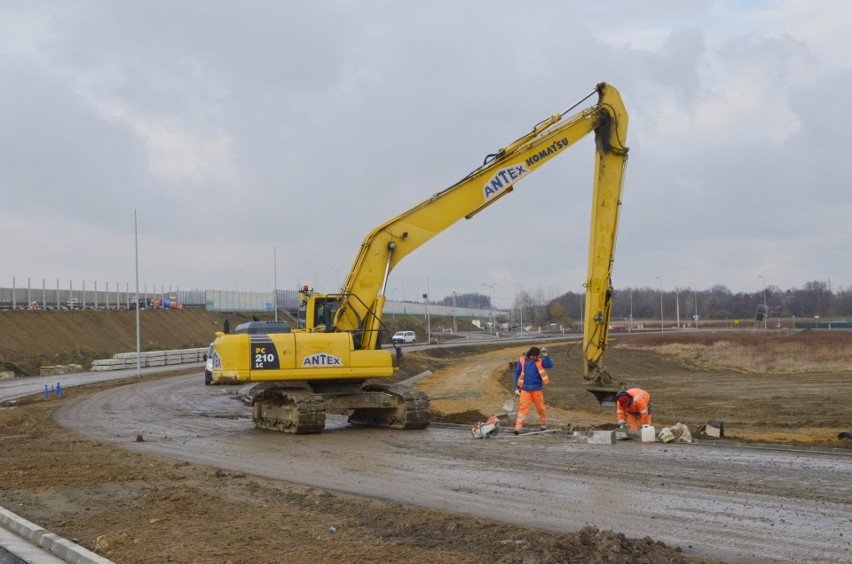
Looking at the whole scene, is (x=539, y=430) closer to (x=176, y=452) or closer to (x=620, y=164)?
(x=620, y=164)

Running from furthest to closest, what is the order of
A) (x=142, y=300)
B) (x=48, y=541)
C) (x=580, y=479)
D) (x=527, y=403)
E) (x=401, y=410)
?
(x=142, y=300)
(x=401, y=410)
(x=527, y=403)
(x=580, y=479)
(x=48, y=541)

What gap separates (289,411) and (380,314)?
3.03 metres

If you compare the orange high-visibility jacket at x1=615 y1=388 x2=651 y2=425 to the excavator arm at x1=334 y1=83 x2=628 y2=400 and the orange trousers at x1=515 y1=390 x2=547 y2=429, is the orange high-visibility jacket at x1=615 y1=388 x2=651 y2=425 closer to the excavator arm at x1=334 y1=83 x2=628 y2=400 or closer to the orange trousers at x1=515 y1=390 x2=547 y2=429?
the excavator arm at x1=334 y1=83 x2=628 y2=400

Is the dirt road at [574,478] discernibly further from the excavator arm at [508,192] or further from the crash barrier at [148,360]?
the crash barrier at [148,360]

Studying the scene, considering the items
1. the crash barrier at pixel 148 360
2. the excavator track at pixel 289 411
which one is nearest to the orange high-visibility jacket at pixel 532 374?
the excavator track at pixel 289 411

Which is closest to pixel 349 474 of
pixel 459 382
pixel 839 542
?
pixel 839 542

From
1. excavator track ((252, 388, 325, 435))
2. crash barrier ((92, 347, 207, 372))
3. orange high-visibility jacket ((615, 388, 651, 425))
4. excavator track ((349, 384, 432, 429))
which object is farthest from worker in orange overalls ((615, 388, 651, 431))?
crash barrier ((92, 347, 207, 372))

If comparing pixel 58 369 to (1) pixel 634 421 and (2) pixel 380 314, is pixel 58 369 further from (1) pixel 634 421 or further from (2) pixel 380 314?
(1) pixel 634 421

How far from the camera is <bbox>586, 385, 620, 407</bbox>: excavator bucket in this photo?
17.7 m

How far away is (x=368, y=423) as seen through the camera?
21078mm

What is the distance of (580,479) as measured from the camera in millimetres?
12031

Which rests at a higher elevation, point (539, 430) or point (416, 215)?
point (416, 215)

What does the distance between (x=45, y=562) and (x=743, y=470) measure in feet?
30.0

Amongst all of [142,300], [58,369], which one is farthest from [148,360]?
[142,300]
